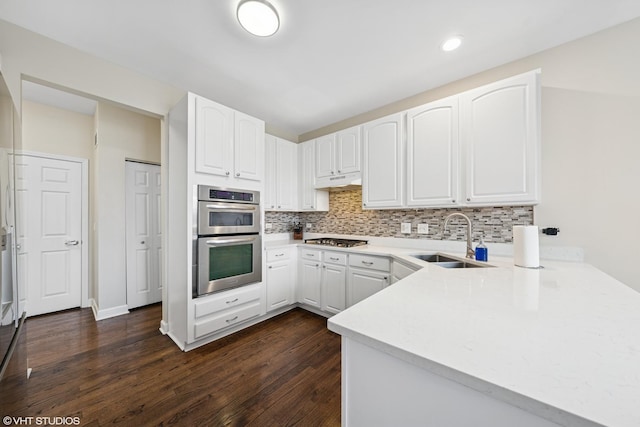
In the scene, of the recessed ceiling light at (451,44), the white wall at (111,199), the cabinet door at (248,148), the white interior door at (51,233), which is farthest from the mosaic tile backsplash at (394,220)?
the white interior door at (51,233)

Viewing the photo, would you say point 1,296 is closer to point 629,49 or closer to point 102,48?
point 102,48

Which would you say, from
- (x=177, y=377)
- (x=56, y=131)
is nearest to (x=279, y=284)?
(x=177, y=377)

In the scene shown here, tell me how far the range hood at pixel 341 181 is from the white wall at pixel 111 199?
8.19 ft

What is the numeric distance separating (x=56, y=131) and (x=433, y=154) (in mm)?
4499

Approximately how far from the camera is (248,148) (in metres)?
2.59

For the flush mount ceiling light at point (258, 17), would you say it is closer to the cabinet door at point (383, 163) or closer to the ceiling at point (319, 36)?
the ceiling at point (319, 36)

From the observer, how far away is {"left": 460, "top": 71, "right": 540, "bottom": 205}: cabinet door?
1792 millimetres

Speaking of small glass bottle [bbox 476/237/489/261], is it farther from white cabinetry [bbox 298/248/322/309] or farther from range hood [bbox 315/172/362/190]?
white cabinetry [bbox 298/248/322/309]

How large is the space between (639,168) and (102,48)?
417 cm

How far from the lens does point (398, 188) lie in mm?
2494

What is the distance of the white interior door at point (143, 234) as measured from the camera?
314 centimetres

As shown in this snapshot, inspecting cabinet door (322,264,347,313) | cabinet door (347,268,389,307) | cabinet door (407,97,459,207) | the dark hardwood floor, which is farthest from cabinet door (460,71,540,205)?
the dark hardwood floor

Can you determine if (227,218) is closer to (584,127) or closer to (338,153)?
(338,153)

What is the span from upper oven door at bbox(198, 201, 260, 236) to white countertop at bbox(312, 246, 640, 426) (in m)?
1.83
